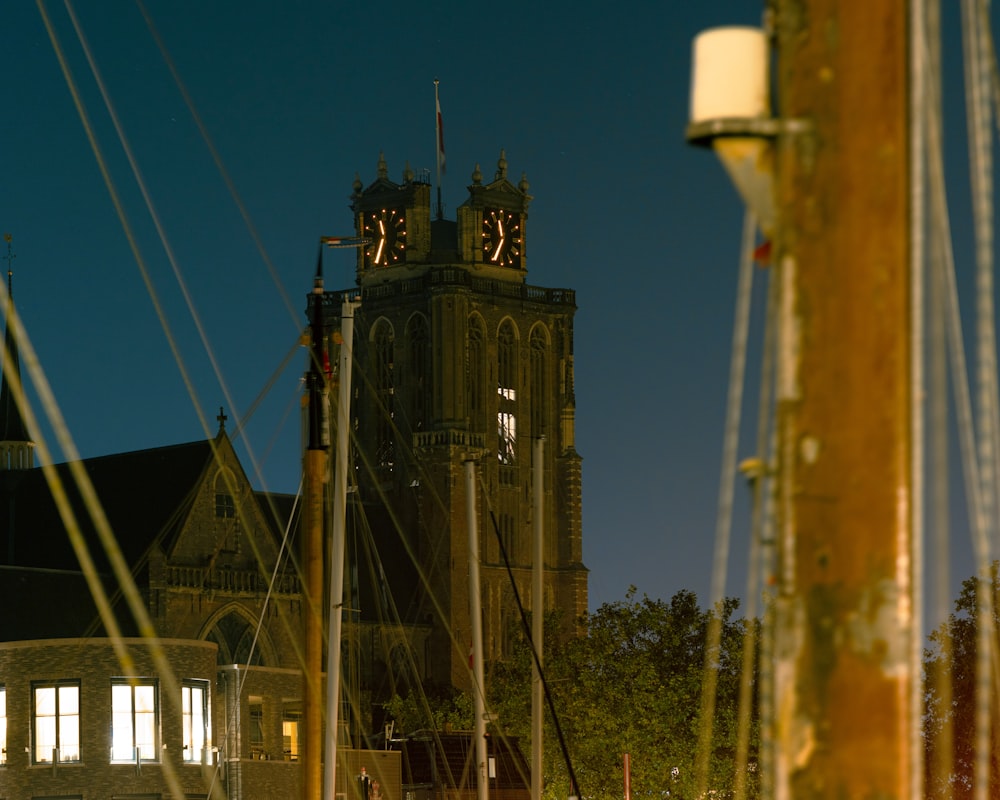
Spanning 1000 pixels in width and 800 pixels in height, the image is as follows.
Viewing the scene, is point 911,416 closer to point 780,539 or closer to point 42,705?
point 780,539

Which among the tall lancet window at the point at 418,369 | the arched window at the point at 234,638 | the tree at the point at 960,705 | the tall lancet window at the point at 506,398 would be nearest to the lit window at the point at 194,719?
the tree at the point at 960,705

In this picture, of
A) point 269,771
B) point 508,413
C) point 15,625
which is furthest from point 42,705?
point 508,413

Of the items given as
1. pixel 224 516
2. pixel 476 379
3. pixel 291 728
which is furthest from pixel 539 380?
pixel 291 728

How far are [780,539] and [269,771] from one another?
49.3 m

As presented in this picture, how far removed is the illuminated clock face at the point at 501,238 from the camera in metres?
124

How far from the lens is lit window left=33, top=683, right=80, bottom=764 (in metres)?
49.5

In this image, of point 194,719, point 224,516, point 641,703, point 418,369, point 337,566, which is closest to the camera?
point 337,566

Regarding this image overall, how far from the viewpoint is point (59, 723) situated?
4953cm

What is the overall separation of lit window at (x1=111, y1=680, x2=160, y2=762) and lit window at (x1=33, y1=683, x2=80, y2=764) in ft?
2.99

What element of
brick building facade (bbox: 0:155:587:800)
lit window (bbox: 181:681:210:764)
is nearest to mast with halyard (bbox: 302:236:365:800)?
brick building facade (bbox: 0:155:587:800)

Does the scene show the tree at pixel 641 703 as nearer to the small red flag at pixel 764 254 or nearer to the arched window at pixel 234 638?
the arched window at pixel 234 638

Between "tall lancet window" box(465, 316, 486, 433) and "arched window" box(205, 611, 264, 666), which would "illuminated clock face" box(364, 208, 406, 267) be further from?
"arched window" box(205, 611, 264, 666)

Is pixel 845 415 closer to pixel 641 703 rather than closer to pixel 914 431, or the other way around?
pixel 914 431

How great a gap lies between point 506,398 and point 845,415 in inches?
4596
